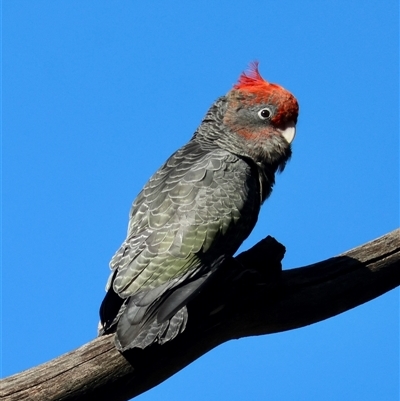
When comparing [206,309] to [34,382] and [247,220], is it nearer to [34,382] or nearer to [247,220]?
[247,220]

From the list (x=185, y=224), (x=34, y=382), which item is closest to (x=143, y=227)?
(x=185, y=224)

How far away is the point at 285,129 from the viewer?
6734 millimetres

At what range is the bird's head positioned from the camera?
6.50m

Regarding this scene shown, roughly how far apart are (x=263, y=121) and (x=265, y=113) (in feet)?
0.26

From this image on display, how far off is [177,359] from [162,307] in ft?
1.24

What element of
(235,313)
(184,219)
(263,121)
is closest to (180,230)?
(184,219)

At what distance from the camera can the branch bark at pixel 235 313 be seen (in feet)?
15.2

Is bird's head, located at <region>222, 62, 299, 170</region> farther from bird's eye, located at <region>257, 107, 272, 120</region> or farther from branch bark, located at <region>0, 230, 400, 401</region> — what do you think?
branch bark, located at <region>0, 230, 400, 401</region>

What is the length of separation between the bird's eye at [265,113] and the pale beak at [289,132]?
0.18 meters

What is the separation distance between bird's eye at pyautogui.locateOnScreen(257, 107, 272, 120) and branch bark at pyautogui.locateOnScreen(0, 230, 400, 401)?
1.66 meters

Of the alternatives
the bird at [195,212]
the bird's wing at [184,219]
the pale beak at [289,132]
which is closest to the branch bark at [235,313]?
the bird at [195,212]

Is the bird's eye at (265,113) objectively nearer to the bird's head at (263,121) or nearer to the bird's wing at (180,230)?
the bird's head at (263,121)

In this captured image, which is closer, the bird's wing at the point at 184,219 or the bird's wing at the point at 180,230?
the bird's wing at the point at 180,230

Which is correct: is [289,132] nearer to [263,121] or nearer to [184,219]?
[263,121]
